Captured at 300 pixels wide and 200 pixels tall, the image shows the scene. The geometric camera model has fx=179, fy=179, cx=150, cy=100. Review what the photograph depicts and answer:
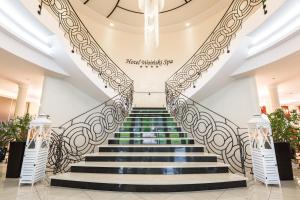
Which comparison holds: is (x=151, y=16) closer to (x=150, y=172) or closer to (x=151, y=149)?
(x=151, y=149)

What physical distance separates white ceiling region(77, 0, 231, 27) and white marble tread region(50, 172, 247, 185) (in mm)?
8049

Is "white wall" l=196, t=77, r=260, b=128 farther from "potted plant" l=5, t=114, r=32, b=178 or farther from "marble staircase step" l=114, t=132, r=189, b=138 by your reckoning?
"potted plant" l=5, t=114, r=32, b=178

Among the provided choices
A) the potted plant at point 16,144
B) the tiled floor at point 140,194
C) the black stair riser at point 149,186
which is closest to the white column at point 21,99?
the potted plant at point 16,144

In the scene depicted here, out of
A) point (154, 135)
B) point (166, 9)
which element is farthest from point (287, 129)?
point (166, 9)

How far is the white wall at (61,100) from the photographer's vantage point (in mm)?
5723

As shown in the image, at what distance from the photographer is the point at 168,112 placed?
7230 millimetres

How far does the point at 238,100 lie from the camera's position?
596cm

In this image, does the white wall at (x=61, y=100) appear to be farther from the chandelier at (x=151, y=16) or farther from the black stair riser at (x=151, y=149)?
the chandelier at (x=151, y=16)

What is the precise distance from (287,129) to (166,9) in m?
7.64

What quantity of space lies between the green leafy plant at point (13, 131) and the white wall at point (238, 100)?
5.86 metres

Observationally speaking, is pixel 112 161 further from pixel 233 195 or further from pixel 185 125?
pixel 185 125

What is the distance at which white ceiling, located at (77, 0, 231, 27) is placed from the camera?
28.2ft

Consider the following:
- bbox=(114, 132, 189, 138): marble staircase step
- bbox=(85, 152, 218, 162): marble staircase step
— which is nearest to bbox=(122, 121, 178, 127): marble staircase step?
bbox=(114, 132, 189, 138): marble staircase step

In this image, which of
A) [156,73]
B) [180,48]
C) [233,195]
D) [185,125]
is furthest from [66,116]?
[180,48]
